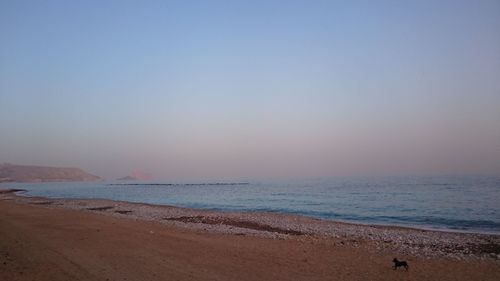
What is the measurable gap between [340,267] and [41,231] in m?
A: 14.1

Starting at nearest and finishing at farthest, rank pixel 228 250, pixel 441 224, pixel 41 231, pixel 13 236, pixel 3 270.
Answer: pixel 3 270, pixel 228 250, pixel 13 236, pixel 41 231, pixel 441 224

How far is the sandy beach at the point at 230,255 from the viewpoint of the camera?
1163cm

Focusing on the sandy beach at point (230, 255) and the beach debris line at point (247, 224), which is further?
the beach debris line at point (247, 224)

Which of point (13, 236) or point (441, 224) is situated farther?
point (441, 224)

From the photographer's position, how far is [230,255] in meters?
14.8

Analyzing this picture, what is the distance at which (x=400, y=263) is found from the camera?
501 inches

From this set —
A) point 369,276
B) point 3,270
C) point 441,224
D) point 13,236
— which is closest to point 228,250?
point 369,276

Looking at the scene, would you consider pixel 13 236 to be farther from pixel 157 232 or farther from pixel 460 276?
pixel 460 276

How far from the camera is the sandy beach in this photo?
1163 centimetres

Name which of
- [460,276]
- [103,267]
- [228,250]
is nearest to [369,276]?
[460,276]

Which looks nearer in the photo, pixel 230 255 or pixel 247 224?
pixel 230 255

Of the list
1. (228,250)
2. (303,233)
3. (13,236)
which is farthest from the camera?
(303,233)

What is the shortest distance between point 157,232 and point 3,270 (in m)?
10.0

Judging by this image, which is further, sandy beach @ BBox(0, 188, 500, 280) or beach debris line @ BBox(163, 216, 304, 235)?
beach debris line @ BBox(163, 216, 304, 235)
